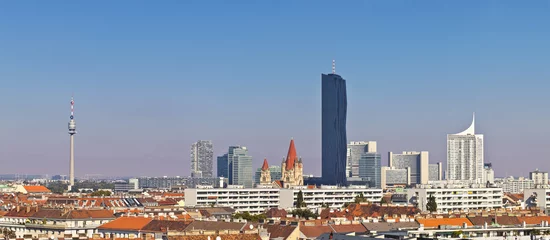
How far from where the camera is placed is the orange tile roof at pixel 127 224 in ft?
366

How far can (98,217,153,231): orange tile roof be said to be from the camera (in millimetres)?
111438

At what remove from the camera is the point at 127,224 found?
11375 cm

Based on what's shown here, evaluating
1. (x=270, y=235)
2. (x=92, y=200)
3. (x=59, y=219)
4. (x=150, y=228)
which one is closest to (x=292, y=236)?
(x=270, y=235)

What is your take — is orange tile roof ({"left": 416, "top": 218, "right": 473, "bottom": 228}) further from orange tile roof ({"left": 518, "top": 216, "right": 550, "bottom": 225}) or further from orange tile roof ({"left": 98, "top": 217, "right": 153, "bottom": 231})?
orange tile roof ({"left": 98, "top": 217, "right": 153, "bottom": 231})

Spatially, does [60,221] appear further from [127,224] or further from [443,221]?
[443,221]

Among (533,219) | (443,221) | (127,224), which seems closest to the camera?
(127,224)

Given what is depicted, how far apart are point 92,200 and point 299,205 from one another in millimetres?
36421

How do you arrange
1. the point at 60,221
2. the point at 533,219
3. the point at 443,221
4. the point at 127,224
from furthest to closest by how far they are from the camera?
the point at 60,221 < the point at 533,219 < the point at 443,221 < the point at 127,224

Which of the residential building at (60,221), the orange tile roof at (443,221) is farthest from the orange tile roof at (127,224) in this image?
the orange tile roof at (443,221)

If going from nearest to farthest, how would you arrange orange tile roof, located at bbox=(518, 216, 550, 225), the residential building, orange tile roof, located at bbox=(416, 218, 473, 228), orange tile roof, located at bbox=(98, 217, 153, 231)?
orange tile roof, located at bbox=(98, 217, 153, 231) → orange tile roof, located at bbox=(416, 218, 473, 228) → orange tile roof, located at bbox=(518, 216, 550, 225) → the residential building

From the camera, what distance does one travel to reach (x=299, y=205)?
19088 cm

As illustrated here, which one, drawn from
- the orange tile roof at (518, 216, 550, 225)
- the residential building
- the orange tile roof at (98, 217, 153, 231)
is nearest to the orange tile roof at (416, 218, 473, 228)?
the orange tile roof at (518, 216, 550, 225)

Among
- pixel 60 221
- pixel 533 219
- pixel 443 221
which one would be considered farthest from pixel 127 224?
pixel 533 219

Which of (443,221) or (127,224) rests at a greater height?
(443,221)
